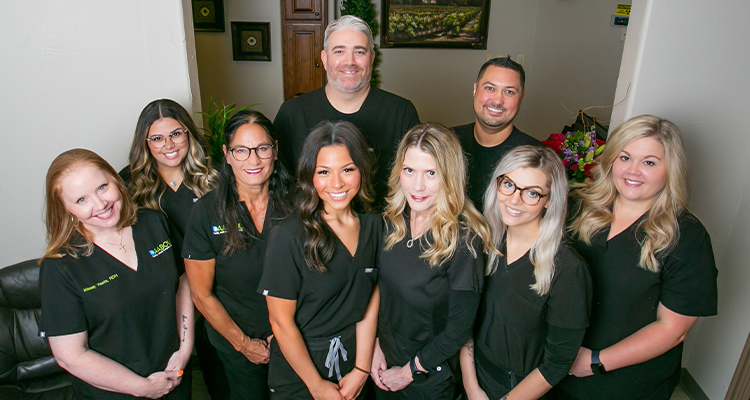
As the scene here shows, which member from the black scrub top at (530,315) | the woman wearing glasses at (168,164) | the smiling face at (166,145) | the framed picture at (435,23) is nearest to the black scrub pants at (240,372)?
the woman wearing glasses at (168,164)

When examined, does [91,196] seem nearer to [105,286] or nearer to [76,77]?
[105,286]

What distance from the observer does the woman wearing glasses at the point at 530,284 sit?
1.57m

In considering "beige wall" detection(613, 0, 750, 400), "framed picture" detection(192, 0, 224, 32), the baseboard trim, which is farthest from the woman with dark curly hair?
"framed picture" detection(192, 0, 224, 32)

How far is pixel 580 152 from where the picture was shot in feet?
7.28

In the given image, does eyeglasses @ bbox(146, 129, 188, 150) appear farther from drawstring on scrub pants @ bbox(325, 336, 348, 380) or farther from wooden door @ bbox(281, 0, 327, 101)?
wooden door @ bbox(281, 0, 327, 101)

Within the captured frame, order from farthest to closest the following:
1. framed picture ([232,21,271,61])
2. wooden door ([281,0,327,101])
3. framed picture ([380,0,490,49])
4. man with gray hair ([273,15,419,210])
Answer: framed picture ([380,0,490,49])
framed picture ([232,21,271,61])
wooden door ([281,0,327,101])
man with gray hair ([273,15,419,210])

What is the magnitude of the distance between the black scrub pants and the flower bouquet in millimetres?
1742

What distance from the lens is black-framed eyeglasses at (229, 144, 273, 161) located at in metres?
1.82

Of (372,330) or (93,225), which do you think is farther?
(372,330)

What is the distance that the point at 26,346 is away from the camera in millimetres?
2229

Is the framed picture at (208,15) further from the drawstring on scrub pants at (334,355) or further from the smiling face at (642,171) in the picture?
the smiling face at (642,171)

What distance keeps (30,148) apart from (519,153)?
7.89 ft

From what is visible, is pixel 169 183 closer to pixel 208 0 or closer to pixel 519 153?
pixel 519 153

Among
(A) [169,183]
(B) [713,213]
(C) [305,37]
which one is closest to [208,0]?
(C) [305,37]
